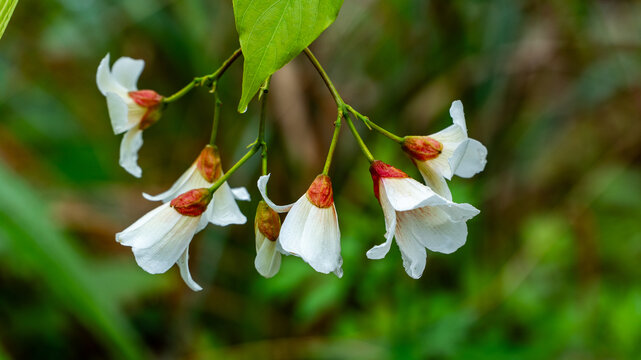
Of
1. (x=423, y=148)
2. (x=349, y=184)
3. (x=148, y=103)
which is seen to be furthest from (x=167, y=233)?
(x=349, y=184)

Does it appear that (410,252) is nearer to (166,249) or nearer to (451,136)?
(451,136)

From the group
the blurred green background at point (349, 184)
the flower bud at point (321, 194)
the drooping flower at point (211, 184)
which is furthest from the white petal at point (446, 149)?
the blurred green background at point (349, 184)

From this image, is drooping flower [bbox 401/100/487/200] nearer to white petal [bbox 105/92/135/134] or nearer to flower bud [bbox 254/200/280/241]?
flower bud [bbox 254/200/280/241]

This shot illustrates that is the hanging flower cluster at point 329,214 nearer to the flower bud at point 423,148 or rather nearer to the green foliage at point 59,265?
the flower bud at point 423,148

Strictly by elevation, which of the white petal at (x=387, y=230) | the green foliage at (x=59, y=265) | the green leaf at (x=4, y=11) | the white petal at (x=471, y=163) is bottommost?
the white petal at (x=387, y=230)

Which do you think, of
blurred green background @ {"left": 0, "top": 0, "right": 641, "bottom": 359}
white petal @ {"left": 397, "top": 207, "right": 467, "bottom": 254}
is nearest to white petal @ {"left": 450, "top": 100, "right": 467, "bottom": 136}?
white petal @ {"left": 397, "top": 207, "right": 467, "bottom": 254}

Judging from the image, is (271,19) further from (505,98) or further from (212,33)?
(212,33)
